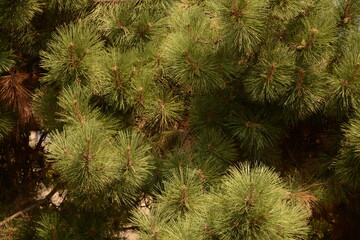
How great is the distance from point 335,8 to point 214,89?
1.33ft

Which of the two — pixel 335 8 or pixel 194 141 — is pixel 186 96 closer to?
pixel 194 141

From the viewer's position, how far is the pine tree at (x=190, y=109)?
4.57 feet

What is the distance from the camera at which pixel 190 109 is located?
5.42 feet

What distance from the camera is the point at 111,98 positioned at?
159cm

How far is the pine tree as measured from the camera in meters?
1.39

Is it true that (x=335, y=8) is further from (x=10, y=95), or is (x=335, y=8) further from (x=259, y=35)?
(x=10, y=95)

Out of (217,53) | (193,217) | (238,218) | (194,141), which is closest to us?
(238,218)

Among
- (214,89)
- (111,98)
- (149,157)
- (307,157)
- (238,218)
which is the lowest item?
(238,218)

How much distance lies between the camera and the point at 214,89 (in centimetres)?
158

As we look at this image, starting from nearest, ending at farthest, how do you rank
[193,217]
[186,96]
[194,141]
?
1. [193,217]
2. [194,141]
3. [186,96]

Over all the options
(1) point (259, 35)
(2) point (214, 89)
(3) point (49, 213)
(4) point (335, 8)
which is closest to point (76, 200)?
(3) point (49, 213)

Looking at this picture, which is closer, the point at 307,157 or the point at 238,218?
the point at 238,218

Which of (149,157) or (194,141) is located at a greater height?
(194,141)

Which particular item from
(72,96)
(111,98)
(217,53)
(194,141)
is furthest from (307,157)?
(72,96)
